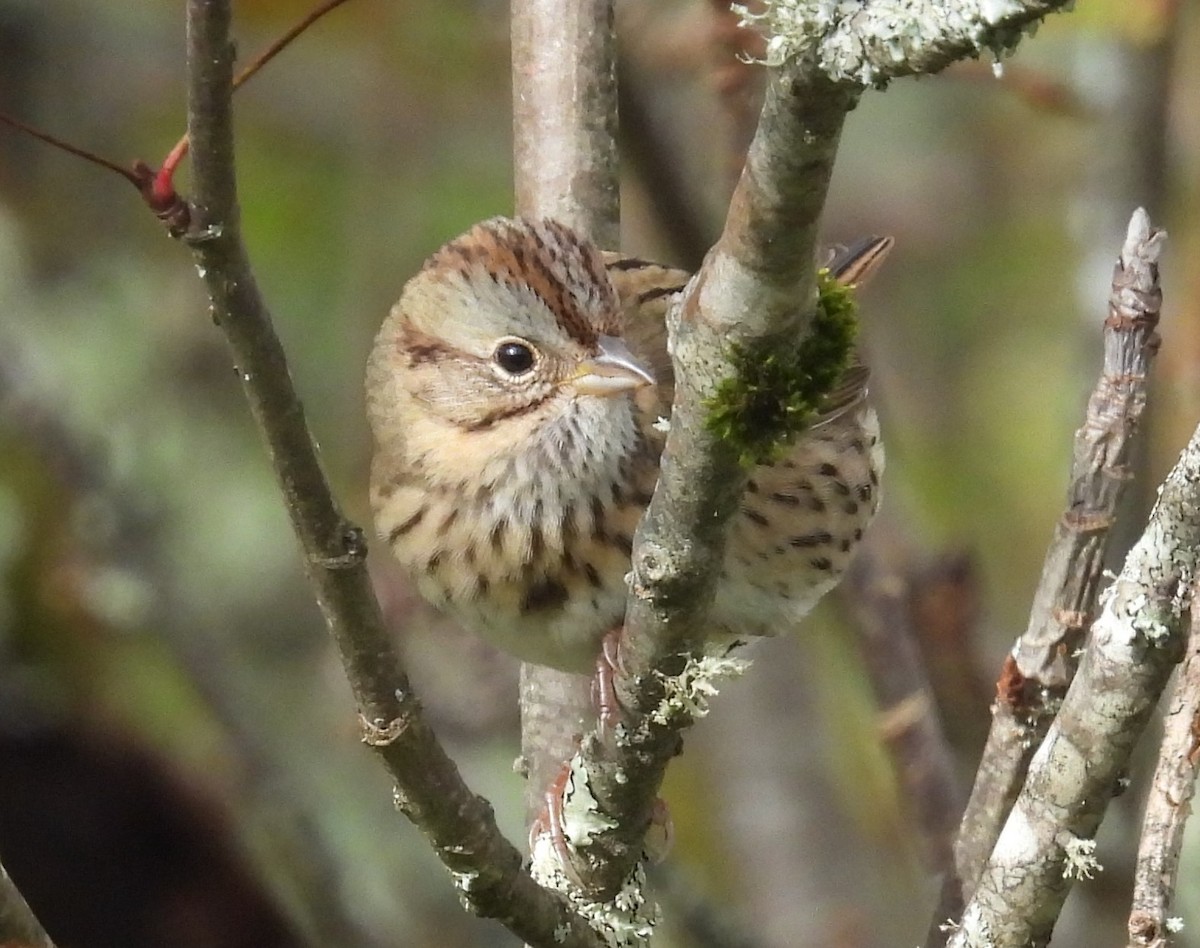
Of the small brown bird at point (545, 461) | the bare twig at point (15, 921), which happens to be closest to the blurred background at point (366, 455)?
the small brown bird at point (545, 461)

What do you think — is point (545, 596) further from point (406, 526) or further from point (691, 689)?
point (691, 689)

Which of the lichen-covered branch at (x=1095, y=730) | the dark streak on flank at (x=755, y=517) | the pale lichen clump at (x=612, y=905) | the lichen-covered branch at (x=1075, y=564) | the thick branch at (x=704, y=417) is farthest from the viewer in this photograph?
the dark streak on flank at (x=755, y=517)

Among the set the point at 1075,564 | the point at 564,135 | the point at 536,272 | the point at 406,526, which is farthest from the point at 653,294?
the point at 1075,564

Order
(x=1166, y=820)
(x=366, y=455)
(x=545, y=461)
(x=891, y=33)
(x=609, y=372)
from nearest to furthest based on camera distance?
(x=891, y=33) < (x=1166, y=820) < (x=609, y=372) < (x=545, y=461) < (x=366, y=455)

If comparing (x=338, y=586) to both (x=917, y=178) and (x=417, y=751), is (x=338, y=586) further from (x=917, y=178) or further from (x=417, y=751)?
(x=917, y=178)

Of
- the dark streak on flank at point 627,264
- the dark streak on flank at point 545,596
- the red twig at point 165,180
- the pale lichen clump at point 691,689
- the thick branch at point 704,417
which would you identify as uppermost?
the dark streak on flank at point 627,264

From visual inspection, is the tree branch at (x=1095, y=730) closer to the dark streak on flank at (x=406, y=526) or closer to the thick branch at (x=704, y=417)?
the thick branch at (x=704, y=417)

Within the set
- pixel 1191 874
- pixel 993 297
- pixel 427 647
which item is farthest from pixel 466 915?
pixel 993 297
